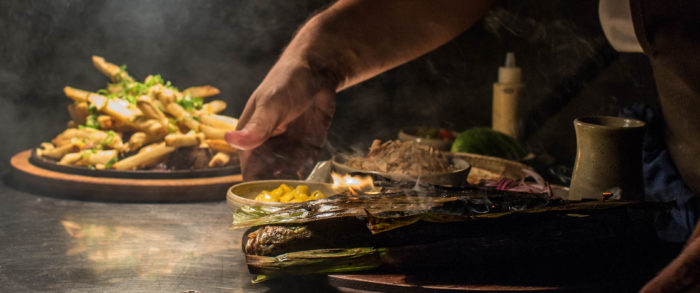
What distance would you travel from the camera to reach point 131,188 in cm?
199

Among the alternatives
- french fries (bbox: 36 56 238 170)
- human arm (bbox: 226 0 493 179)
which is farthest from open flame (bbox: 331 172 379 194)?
french fries (bbox: 36 56 238 170)

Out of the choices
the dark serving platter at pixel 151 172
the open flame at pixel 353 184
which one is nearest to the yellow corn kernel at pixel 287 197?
the open flame at pixel 353 184

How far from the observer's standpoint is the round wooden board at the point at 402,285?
35.0 inches

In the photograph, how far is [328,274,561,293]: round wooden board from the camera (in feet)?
2.91

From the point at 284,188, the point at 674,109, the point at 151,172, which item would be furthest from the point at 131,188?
the point at 674,109

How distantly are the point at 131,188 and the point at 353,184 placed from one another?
105cm

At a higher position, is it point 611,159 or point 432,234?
point 611,159

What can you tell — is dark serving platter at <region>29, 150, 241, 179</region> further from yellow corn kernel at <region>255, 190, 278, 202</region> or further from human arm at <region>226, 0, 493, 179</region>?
yellow corn kernel at <region>255, 190, 278, 202</region>

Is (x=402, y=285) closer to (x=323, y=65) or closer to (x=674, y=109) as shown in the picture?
(x=674, y=109)

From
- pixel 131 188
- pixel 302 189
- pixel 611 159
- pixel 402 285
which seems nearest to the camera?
pixel 402 285

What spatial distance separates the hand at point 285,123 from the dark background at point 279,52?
744 mm

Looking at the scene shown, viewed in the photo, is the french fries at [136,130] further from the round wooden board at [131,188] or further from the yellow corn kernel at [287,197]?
the yellow corn kernel at [287,197]

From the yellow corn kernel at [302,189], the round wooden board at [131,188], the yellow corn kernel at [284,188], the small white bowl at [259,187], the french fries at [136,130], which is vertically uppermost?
the yellow corn kernel at [302,189]

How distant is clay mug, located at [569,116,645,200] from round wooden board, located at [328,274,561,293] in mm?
414
